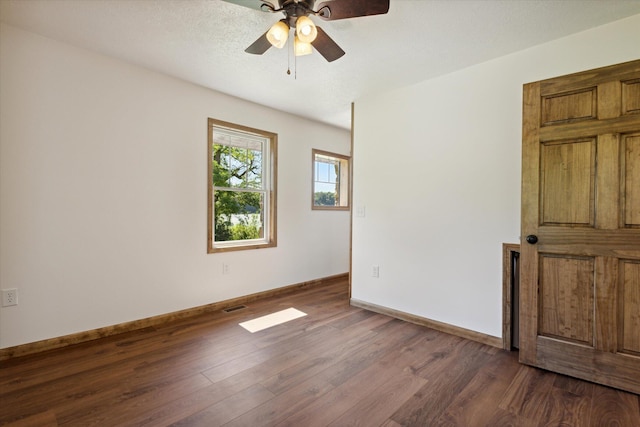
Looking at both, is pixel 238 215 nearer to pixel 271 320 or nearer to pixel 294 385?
pixel 271 320

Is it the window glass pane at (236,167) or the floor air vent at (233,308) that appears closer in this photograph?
the floor air vent at (233,308)

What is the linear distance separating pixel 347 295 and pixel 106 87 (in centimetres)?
341

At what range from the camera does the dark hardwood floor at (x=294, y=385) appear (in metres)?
1.70

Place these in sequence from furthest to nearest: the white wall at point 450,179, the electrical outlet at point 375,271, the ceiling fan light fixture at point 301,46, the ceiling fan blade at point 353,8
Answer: the electrical outlet at point 375,271, the white wall at point 450,179, the ceiling fan light fixture at point 301,46, the ceiling fan blade at point 353,8

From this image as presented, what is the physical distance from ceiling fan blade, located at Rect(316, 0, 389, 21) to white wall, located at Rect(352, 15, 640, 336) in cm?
152

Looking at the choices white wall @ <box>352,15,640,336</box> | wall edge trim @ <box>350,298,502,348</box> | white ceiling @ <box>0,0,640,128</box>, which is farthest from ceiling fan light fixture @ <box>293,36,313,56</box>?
wall edge trim @ <box>350,298,502,348</box>

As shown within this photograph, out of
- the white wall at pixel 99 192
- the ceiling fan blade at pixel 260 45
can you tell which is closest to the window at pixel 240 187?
the white wall at pixel 99 192

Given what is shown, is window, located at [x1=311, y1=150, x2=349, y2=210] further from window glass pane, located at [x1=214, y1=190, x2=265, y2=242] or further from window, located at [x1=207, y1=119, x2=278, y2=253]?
window glass pane, located at [x1=214, y1=190, x2=265, y2=242]

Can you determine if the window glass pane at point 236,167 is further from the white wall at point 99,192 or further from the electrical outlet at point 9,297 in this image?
the electrical outlet at point 9,297

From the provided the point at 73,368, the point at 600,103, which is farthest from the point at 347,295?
the point at 600,103

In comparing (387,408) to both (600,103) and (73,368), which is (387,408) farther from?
(600,103)

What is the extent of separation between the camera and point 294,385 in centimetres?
199

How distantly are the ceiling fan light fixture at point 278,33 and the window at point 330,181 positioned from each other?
9.11 ft

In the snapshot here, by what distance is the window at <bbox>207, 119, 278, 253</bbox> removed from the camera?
3562 millimetres
